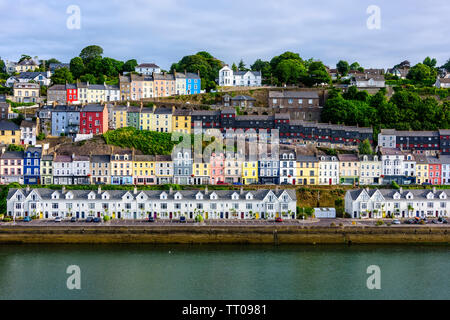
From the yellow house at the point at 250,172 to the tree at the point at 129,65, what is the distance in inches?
1412

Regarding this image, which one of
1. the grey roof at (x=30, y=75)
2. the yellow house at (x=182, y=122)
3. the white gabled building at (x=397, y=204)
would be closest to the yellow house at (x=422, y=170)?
the white gabled building at (x=397, y=204)

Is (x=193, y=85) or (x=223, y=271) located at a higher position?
(x=193, y=85)

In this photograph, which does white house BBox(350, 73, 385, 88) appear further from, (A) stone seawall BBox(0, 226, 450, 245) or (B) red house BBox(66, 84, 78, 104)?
(B) red house BBox(66, 84, 78, 104)

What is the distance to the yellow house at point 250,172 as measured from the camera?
51500 millimetres

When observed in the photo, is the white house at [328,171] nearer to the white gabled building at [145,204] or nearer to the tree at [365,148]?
the tree at [365,148]

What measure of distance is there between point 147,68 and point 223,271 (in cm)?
5427

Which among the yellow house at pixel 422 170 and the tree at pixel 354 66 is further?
the tree at pixel 354 66

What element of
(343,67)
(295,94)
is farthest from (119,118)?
(343,67)

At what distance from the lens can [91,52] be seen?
8119 centimetres

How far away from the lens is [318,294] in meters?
28.9

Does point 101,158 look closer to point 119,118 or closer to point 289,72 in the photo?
point 119,118

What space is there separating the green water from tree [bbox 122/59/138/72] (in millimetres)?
46545

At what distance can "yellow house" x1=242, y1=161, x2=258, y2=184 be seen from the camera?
51.5m
